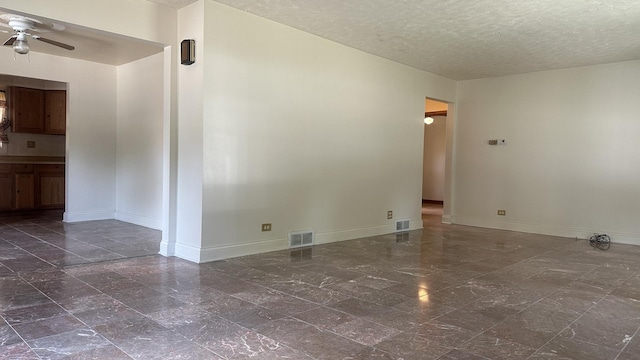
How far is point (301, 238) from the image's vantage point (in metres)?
5.20

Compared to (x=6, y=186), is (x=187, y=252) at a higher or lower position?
lower

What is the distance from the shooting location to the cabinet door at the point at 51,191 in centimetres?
761

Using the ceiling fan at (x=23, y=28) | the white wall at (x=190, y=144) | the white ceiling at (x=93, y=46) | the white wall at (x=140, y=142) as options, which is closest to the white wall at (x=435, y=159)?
the white wall at (x=140, y=142)

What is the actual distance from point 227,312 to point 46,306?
4.16 feet

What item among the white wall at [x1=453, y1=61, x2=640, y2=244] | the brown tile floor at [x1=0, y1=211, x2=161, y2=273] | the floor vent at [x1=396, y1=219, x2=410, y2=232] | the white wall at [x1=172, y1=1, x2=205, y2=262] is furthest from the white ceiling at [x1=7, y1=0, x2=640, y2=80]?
the floor vent at [x1=396, y1=219, x2=410, y2=232]

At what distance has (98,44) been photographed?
18.2ft

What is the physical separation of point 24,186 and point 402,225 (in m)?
6.65

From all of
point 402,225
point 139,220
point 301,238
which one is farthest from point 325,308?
point 139,220

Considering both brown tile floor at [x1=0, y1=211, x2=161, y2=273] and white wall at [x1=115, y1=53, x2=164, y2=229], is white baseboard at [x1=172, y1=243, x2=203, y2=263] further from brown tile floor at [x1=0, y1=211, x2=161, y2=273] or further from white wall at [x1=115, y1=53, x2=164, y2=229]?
white wall at [x1=115, y1=53, x2=164, y2=229]

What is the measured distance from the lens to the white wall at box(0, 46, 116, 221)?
660 centimetres

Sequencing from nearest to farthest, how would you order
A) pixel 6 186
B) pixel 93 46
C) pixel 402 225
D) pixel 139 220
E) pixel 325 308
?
pixel 325 308 < pixel 93 46 < pixel 139 220 < pixel 402 225 < pixel 6 186

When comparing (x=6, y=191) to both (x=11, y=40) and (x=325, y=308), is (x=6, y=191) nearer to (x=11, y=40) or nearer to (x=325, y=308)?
(x=11, y=40)

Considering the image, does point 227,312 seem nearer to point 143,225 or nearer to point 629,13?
point 143,225

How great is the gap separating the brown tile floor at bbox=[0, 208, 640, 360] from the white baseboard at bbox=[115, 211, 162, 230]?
5.75 feet
